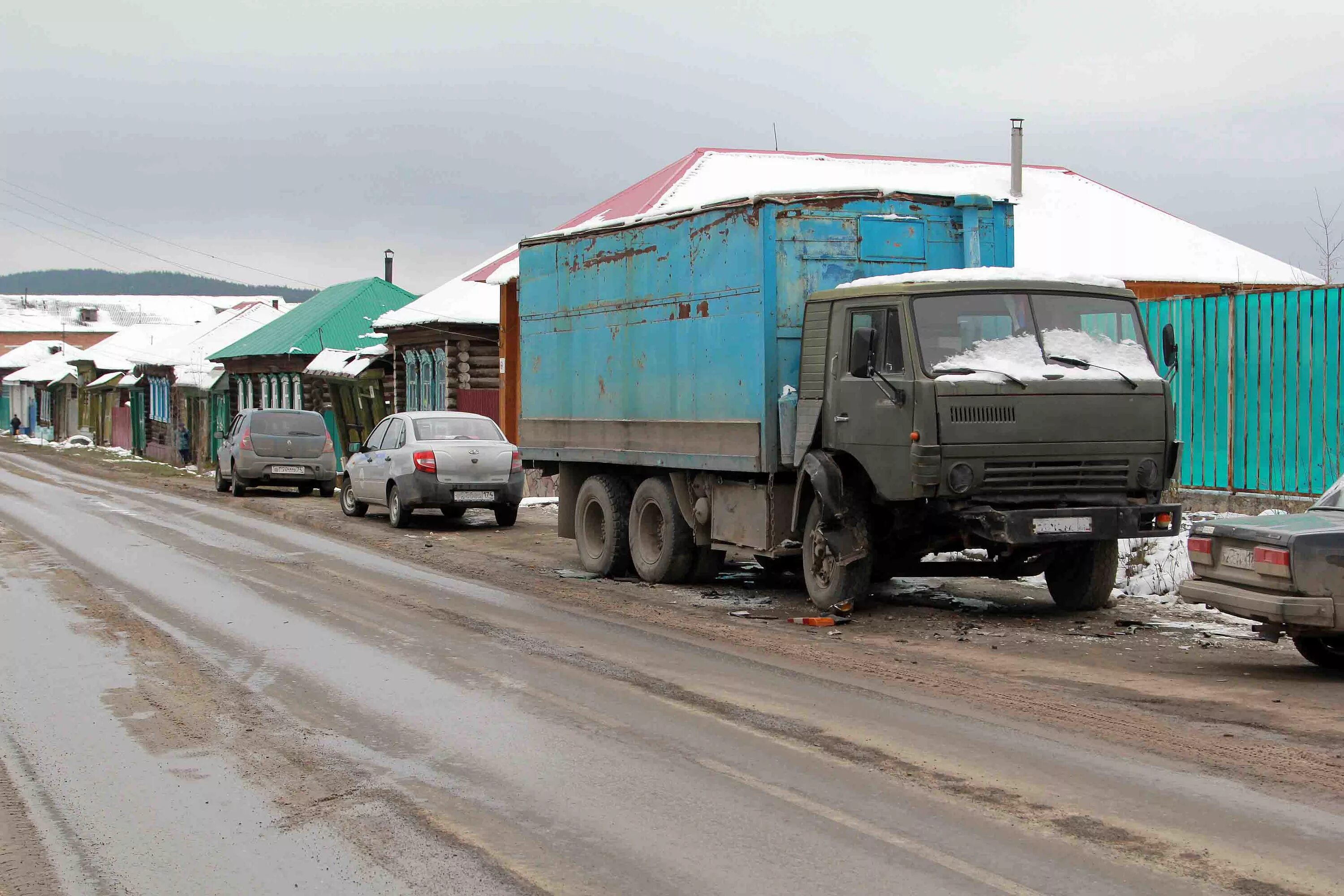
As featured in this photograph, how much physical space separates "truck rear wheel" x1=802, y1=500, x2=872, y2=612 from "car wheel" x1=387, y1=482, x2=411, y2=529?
9838 mm

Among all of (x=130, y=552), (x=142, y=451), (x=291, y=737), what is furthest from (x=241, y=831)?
(x=142, y=451)

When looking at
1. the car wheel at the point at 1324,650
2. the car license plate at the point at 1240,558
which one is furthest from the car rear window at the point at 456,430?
the car wheel at the point at 1324,650

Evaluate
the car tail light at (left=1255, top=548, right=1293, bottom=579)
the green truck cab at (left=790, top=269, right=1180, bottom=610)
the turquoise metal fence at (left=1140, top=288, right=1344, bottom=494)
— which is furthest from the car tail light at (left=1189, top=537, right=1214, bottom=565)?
the turquoise metal fence at (left=1140, top=288, right=1344, bottom=494)

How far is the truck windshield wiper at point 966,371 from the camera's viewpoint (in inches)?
409

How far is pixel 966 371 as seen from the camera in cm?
1045

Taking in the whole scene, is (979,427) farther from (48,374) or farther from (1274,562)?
(48,374)

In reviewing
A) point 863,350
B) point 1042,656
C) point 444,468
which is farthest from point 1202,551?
point 444,468

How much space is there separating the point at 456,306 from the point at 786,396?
21.8 meters

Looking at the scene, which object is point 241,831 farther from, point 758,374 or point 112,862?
point 758,374

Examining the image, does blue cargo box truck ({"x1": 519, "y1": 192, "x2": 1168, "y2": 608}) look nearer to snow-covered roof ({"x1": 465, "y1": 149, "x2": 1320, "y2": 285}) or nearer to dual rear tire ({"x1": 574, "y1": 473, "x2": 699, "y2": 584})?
dual rear tire ({"x1": 574, "y1": 473, "x2": 699, "y2": 584})

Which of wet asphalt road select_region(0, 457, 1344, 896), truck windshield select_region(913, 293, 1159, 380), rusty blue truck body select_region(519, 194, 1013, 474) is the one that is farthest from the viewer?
rusty blue truck body select_region(519, 194, 1013, 474)

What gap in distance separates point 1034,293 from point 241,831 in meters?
7.43

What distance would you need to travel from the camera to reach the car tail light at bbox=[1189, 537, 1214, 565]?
9.08 m

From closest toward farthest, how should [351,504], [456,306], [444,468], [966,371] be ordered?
1. [966,371]
2. [444,468]
3. [351,504]
4. [456,306]
